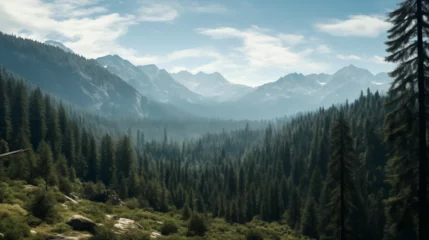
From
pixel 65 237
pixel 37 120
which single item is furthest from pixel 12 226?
pixel 37 120

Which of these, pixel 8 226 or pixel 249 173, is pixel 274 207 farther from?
pixel 8 226

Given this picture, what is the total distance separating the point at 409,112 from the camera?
65.6 ft

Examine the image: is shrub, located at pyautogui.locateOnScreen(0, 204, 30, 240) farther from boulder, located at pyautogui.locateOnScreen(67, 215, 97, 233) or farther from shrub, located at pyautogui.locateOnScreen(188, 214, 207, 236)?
shrub, located at pyautogui.locateOnScreen(188, 214, 207, 236)

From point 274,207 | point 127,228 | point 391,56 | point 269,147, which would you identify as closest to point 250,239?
point 127,228

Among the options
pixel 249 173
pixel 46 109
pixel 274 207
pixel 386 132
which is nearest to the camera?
pixel 386 132

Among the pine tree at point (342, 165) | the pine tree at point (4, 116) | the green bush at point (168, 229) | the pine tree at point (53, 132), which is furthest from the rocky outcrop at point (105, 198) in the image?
the pine tree at point (4, 116)

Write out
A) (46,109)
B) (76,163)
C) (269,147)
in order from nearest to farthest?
(76,163) < (46,109) < (269,147)

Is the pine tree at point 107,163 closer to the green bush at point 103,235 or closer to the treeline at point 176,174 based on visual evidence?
the treeline at point 176,174

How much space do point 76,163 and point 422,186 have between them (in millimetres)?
89765

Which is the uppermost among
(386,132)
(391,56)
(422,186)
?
(391,56)

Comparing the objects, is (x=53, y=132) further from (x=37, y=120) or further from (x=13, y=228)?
(x=13, y=228)

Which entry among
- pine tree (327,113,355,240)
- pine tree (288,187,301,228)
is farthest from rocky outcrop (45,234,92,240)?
pine tree (288,187,301,228)

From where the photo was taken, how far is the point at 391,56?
2053 cm

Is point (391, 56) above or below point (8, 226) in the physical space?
above
